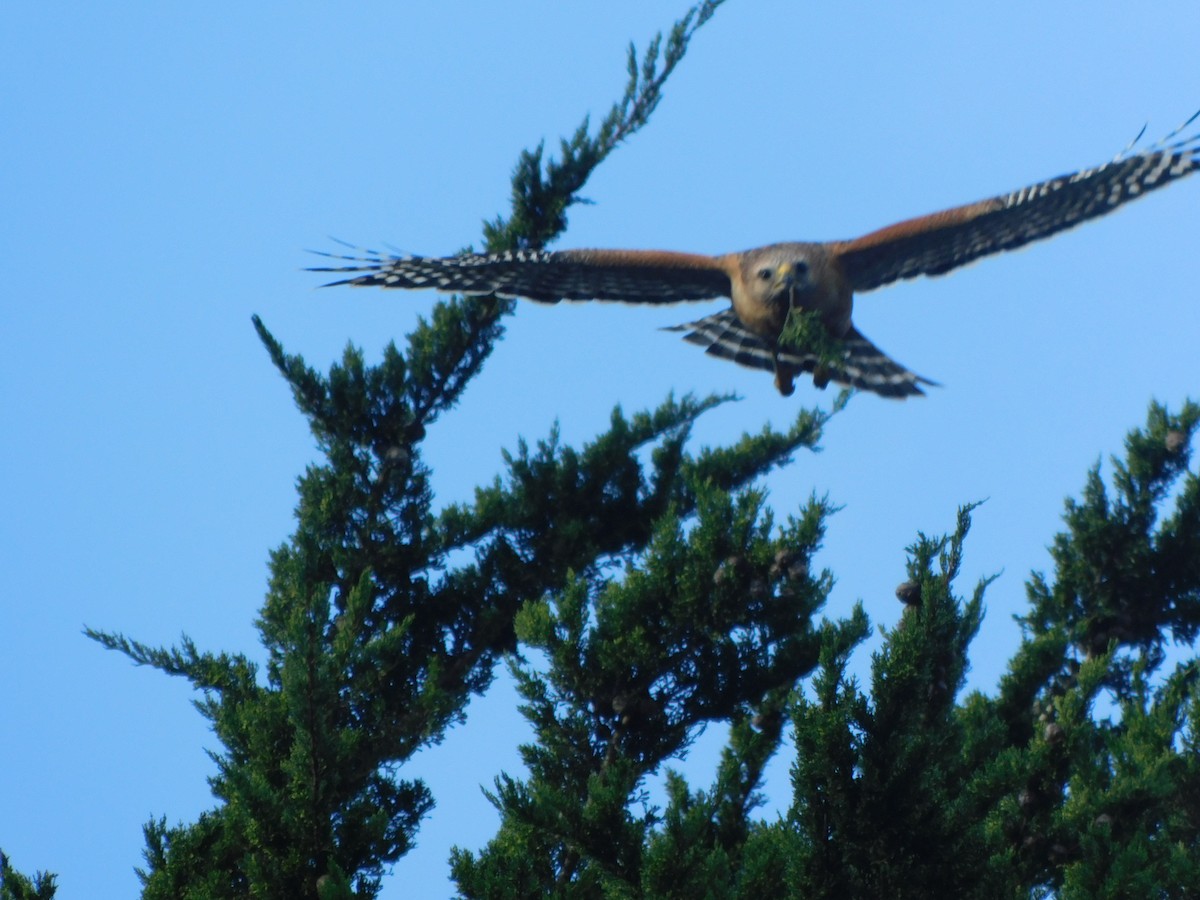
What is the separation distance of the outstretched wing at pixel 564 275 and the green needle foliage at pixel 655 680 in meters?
0.28

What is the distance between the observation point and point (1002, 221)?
903 cm

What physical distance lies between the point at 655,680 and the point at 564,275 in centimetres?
392

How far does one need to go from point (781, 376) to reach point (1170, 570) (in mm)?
2535

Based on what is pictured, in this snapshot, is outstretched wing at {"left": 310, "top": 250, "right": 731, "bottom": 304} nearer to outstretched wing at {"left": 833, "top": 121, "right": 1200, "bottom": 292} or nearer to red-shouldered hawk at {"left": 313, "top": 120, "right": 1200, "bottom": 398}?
red-shouldered hawk at {"left": 313, "top": 120, "right": 1200, "bottom": 398}

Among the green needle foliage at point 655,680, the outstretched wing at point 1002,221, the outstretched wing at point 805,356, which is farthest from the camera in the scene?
the outstretched wing at point 805,356

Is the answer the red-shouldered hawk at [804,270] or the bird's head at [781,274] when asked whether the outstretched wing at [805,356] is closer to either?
the red-shouldered hawk at [804,270]

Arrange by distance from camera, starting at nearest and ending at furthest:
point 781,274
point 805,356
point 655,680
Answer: point 655,680
point 781,274
point 805,356

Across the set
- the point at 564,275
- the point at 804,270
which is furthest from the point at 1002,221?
the point at 564,275

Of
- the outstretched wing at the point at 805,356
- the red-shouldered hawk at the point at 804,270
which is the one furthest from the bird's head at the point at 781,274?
the outstretched wing at the point at 805,356

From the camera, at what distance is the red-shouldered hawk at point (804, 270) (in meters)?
8.73

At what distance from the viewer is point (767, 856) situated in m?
4.78

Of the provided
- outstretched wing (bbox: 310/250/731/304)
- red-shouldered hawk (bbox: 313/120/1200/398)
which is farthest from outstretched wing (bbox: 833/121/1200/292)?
outstretched wing (bbox: 310/250/731/304)

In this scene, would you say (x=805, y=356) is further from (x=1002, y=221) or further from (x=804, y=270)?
(x=1002, y=221)

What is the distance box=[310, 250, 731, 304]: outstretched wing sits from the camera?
9102mm
